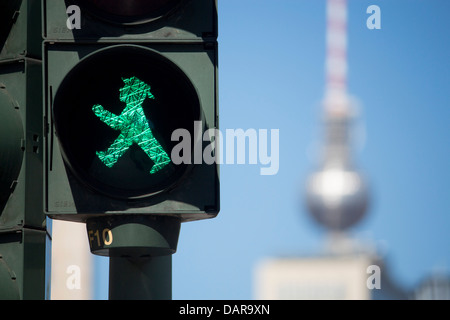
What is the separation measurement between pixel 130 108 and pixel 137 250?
0.54 meters

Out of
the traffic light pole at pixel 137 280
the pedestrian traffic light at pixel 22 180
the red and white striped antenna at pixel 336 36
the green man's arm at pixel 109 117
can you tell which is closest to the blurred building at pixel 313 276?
the red and white striped antenna at pixel 336 36

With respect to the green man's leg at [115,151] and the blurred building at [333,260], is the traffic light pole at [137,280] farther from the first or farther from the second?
the blurred building at [333,260]

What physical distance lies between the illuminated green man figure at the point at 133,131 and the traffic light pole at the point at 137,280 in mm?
384

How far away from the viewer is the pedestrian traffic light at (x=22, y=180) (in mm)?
5125

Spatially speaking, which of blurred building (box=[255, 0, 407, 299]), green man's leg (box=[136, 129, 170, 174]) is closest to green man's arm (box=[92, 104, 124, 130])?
green man's leg (box=[136, 129, 170, 174])

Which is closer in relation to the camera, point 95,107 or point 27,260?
point 95,107

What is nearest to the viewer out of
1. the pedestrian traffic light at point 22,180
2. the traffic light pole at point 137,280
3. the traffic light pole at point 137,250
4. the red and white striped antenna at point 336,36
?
the traffic light pole at point 137,250

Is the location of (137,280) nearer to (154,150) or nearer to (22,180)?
(154,150)

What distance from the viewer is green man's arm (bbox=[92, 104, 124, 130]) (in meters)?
4.62

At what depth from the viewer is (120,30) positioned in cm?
475
